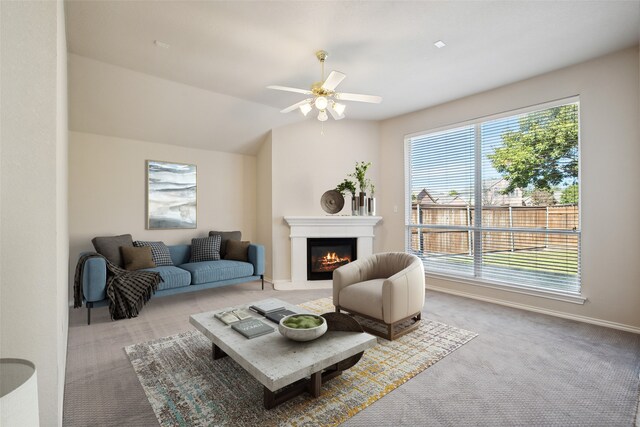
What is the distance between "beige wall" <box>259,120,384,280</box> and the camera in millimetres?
5121

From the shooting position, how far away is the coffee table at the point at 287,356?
168cm

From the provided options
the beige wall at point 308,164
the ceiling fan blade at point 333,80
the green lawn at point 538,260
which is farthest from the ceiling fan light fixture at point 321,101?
the green lawn at point 538,260

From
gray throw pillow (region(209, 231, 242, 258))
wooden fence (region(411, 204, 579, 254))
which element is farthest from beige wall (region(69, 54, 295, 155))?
wooden fence (region(411, 204, 579, 254))

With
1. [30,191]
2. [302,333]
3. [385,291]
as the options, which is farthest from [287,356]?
[30,191]

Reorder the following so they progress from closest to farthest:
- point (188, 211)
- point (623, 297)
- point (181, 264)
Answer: point (623, 297), point (181, 264), point (188, 211)

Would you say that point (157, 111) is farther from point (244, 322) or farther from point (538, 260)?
point (538, 260)

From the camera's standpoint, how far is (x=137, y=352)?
2.63 metres

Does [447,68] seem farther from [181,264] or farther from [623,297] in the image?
[181,264]

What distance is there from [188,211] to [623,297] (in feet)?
18.6

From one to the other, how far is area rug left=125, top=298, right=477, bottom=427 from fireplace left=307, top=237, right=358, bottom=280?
237 cm

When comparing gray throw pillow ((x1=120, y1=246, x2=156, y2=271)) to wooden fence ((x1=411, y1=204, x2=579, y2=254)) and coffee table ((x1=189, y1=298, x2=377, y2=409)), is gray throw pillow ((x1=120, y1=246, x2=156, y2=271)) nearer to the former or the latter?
coffee table ((x1=189, y1=298, x2=377, y2=409))

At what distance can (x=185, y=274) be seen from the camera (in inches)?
157

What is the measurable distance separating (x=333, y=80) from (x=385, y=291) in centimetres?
196

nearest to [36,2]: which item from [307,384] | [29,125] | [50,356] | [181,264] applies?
[29,125]
